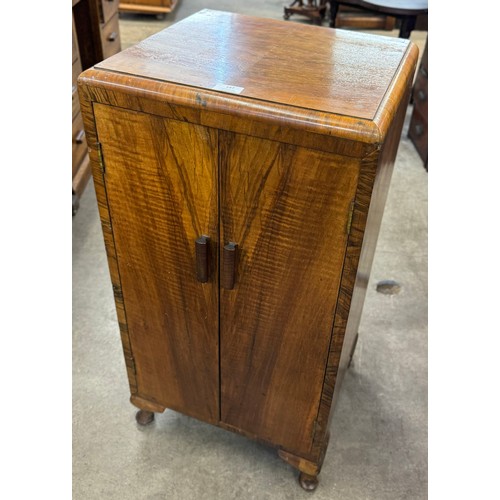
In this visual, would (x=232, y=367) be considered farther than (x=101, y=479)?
No

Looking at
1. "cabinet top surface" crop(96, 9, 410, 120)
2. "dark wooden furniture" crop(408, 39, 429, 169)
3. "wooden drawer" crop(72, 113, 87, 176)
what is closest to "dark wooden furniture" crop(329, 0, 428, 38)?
"dark wooden furniture" crop(408, 39, 429, 169)

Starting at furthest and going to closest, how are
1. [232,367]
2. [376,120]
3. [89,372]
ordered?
[89,372]
[232,367]
[376,120]

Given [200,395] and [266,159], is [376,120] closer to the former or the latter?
[266,159]

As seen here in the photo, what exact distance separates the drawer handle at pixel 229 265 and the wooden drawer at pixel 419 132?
212 centimetres

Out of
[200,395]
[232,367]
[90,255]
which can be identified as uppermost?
[232,367]

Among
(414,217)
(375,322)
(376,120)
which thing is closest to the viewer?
(376,120)

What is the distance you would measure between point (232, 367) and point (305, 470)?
0.35 m

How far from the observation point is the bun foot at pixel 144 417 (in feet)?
4.71

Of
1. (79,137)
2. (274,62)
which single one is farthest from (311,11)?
(274,62)

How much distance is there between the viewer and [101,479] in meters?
1.33

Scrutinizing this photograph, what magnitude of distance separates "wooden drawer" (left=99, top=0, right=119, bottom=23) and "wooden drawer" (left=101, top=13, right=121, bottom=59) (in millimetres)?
29

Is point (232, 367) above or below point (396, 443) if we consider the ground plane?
above

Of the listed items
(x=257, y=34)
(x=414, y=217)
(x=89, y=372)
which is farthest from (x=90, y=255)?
(x=414, y=217)

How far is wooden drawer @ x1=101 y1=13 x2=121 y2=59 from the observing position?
266 centimetres
